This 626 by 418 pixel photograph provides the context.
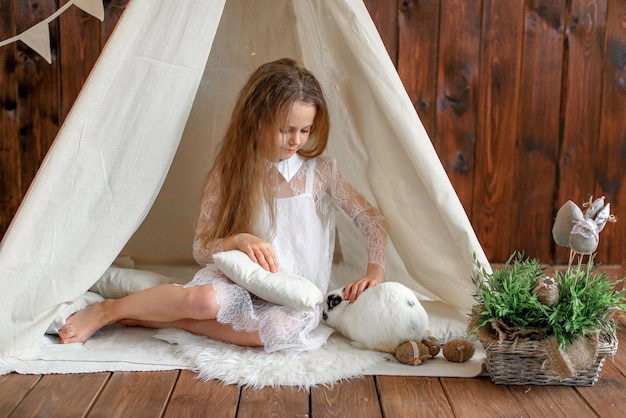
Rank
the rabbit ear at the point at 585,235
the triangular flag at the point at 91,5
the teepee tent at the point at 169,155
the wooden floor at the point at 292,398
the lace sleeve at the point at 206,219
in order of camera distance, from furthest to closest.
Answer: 1. the lace sleeve at the point at 206,219
2. the triangular flag at the point at 91,5
3. the teepee tent at the point at 169,155
4. the rabbit ear at the point at 585,235
5. the wooden floor at the point at 292,398

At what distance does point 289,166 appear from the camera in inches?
77.7

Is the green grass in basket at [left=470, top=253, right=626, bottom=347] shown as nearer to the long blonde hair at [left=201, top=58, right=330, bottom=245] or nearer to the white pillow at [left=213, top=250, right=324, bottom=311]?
the white pillow at [left=213, top=250, right=324, bottom=311]

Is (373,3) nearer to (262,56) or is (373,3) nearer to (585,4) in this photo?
(262,56)

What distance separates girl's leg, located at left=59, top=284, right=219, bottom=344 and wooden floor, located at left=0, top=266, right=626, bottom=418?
6.5 inches

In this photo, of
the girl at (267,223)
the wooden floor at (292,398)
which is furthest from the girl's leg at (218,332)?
the wooden floor at (292,398)

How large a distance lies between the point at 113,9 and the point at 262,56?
1.62 ft

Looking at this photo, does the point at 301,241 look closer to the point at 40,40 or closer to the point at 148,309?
the point at 148,309

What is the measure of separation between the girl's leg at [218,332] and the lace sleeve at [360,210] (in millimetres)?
409

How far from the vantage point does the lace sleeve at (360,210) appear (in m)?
1.98

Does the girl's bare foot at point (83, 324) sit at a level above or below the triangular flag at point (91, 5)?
below

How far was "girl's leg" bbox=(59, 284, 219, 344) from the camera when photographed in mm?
1738

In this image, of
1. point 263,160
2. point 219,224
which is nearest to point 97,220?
point 219,224

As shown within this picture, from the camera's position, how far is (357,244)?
7.45 ft

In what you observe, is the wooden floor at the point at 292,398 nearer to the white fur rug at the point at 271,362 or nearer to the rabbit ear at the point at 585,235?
the white fur rug at the point at 271,362
